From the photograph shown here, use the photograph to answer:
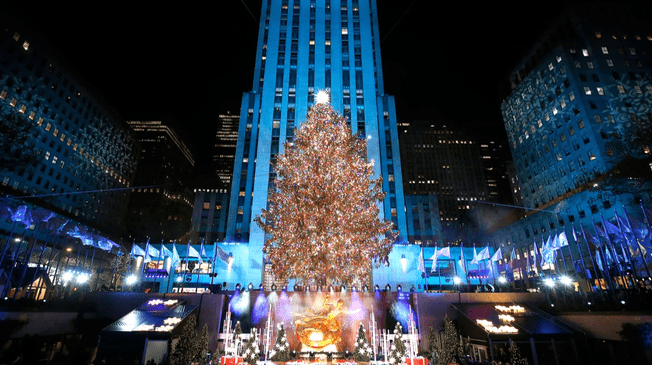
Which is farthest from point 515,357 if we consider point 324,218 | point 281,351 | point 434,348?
point 324,218

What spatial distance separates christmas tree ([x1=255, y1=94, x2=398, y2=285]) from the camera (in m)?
18.4

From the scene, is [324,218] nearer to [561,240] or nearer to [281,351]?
[281,351]

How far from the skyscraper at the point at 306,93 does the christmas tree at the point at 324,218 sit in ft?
56.9

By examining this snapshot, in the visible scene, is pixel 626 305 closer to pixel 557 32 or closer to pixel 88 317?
pixel 88 317

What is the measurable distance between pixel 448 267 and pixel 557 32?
5011cm

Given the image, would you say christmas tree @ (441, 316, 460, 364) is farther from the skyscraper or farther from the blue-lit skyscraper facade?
the blue-lit skyscraper facade

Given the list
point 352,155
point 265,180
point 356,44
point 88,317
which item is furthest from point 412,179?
point 88,317

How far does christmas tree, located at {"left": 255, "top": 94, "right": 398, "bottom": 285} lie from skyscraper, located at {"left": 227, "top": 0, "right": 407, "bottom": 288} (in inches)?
683

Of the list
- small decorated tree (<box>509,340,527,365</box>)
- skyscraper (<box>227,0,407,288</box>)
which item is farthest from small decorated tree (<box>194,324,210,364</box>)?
skyscraper (<box>227,0,407,288</box>)

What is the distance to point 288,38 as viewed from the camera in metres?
47.1

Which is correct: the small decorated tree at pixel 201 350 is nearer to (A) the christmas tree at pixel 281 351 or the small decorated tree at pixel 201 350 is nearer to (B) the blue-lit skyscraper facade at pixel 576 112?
(A) the christmas tree at pixel 281 351

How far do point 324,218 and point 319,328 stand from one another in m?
5.98

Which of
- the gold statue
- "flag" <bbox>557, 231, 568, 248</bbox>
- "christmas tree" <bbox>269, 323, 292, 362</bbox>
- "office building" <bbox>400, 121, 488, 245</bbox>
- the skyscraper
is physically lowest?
"christmas tree" <bbox>269, 323, 292, 362</bbox>

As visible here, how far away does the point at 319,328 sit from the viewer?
15211 mm
